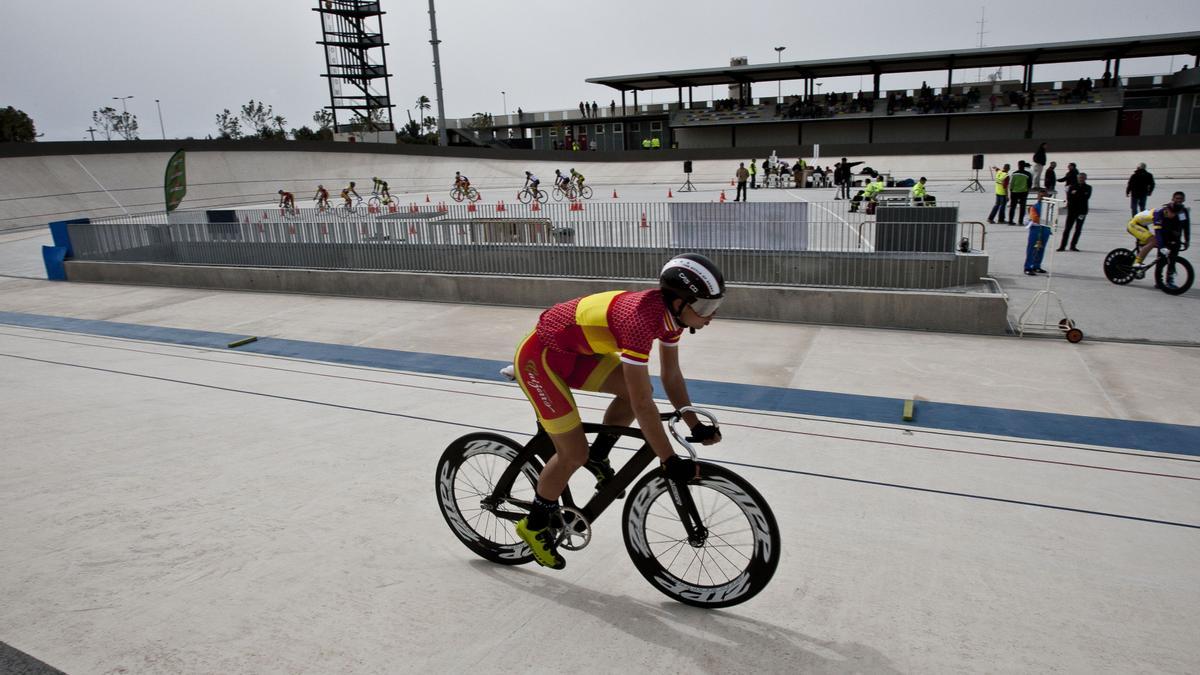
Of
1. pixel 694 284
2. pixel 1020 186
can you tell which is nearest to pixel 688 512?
pixel 694 284

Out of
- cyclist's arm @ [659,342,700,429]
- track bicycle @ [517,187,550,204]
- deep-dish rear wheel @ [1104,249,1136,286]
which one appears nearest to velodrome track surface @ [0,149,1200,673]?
cyclist's arm @ [659,342,700,429]

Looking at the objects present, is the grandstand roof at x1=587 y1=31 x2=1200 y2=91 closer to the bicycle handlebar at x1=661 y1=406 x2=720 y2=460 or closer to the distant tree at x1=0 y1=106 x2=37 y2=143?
the bicycle handlebar at x1=661 y1=406 x2=720 y2=460

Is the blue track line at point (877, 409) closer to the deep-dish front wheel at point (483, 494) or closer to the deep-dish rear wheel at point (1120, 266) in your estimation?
the deep-dish front wheel at point (483, 494)

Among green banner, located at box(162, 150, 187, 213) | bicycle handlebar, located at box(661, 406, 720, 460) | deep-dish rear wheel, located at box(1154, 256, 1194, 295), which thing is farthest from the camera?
green banner, located at box(162, 150, 187, 213)

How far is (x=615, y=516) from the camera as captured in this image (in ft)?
16.2

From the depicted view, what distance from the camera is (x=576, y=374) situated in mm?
3803

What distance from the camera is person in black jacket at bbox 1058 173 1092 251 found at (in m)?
14.0

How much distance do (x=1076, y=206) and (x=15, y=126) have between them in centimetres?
8974

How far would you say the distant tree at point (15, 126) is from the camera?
2714 inches

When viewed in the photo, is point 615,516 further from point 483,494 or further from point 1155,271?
point 1155,271

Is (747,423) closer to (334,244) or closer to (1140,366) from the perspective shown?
(1140,366)

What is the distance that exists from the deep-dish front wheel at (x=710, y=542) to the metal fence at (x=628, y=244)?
25.4ft

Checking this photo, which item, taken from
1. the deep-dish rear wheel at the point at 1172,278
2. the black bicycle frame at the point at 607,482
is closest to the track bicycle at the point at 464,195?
the deep-dish rear wheel at the point at 1172,278

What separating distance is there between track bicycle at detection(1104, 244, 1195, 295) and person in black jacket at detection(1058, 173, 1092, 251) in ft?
8.13
